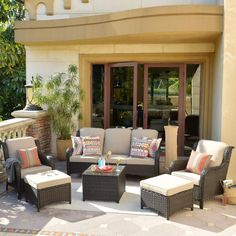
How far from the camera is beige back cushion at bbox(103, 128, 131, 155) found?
A: 7.15 meters

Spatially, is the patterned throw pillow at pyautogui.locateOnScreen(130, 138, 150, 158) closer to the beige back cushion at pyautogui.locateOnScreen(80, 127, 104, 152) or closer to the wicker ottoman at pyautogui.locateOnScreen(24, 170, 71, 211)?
the beige back cushion at pyautogui.locateOnScreen(80, 127, 104, 152)

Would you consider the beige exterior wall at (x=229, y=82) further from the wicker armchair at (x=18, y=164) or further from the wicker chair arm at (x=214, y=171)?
the wicker armchair at (x=18, y=164)

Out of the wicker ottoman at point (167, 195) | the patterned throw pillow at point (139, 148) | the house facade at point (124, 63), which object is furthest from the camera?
the house facade at point (124, 63)

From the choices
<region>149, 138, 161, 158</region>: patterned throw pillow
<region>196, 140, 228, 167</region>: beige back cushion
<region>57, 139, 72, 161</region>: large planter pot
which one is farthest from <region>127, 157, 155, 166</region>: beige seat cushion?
<region>57, 139, 72, 161</region>: large planter pot

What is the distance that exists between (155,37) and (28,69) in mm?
3700

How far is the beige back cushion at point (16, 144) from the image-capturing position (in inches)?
236

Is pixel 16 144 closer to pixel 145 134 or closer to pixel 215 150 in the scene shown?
pixel 145 134

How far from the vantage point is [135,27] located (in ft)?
22.6

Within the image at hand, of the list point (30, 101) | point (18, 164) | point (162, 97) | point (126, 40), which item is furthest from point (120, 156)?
point (30, 101)

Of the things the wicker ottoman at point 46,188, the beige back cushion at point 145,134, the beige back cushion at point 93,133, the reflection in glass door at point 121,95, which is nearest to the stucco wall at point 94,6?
the reflection in glass door at point 121,95

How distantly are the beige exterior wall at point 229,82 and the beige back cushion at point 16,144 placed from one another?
11.8 feet

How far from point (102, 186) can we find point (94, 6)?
16.5 ft

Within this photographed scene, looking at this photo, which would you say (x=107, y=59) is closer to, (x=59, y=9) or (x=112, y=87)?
(x=112, y=87)

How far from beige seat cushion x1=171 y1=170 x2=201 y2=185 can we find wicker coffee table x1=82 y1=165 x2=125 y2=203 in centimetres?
97
